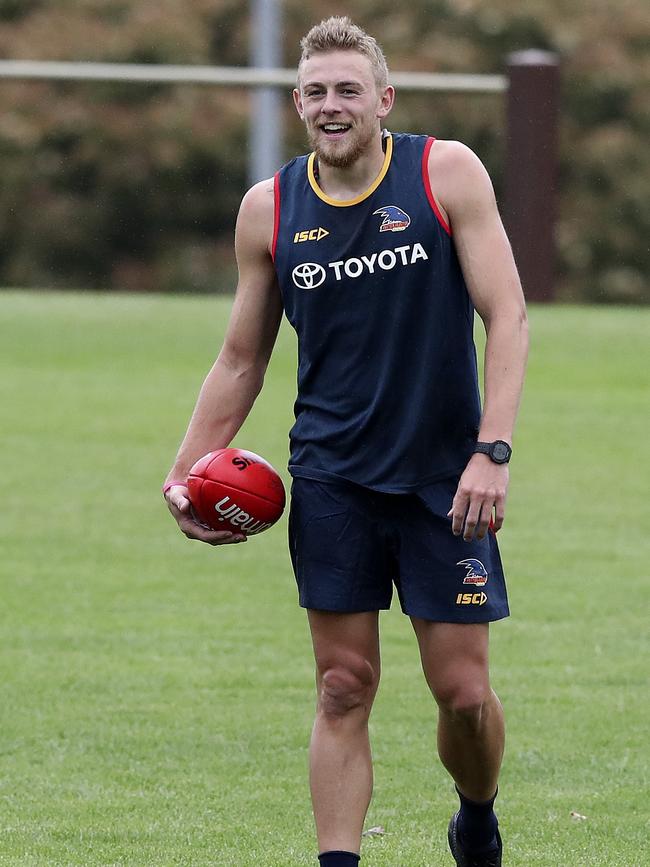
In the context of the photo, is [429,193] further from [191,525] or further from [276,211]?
[191,525]

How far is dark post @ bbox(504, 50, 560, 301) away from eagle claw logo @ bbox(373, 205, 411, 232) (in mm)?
16654

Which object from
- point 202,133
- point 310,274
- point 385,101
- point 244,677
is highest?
point 385,101

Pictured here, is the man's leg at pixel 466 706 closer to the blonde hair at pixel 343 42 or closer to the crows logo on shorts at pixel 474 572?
the crows logo on shorts at pixel 474 572

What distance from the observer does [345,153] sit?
4.56 m

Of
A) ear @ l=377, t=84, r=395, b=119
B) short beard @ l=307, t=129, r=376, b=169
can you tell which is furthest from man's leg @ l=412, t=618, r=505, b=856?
ear @ l=377, t=84, r=395, b=119

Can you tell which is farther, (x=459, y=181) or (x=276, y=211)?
(x=276, y=211)

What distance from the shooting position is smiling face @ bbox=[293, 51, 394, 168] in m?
4.56

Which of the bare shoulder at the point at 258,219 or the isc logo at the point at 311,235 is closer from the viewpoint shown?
the isc logo at the point at 311,235

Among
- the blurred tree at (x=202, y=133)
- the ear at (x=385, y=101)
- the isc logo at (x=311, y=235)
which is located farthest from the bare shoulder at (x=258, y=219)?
the blurred tree at (x=202, y=133)

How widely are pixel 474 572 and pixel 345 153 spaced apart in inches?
44.3

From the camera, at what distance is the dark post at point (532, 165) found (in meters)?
21.1

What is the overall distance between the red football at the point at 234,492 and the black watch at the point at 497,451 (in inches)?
27.8

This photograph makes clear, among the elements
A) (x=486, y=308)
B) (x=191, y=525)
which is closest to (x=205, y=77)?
(x=191, y=525)

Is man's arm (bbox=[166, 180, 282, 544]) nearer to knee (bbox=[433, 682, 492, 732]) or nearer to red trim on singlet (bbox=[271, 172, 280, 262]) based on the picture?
red trim on singlet (bbox=[271, 172, 280, 262])
